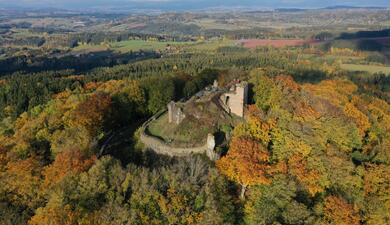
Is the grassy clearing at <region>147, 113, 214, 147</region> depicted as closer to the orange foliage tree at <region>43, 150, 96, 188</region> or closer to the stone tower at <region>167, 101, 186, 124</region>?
the stone tower at <region>167, 101, 186, 124</region>

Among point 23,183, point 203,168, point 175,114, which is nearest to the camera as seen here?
point 203,168

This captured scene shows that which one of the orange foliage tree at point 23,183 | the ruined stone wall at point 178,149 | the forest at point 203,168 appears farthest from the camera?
the ruined stone wall at point 178,149

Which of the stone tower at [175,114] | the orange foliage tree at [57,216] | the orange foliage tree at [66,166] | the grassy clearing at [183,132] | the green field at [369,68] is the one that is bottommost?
the green field at [369,68]

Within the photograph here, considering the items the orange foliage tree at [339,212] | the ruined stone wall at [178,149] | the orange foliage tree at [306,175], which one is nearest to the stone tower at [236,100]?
the ruined stone wall at [178,149]


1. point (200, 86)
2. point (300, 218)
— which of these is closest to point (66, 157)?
point (300, 218)

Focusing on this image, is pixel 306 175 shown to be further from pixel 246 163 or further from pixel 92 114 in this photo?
pixel 92 114

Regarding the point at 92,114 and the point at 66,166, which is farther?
the point at 92,114

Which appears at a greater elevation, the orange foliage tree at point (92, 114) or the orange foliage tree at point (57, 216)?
the orange foliage tree at point (92, 114)

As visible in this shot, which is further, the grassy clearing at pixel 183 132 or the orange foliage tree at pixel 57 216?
the grassy clearing at pixel 183 132

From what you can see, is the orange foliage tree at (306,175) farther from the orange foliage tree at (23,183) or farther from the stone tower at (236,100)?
the orange foliage tree at (23,183)

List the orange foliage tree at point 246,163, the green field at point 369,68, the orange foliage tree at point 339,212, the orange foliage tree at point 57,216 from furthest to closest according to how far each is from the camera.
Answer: the green field at point 369,68 < the orange foliage tree at point 246,163 < the orange foliage tree at point 339,212 < the orange foliage tree at point 57,216

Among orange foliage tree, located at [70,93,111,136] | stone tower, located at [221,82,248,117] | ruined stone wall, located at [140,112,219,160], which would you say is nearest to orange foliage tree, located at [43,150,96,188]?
ruined stone wall, located at [140,112,219,160]

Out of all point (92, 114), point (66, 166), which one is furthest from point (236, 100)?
point (66, 166)
